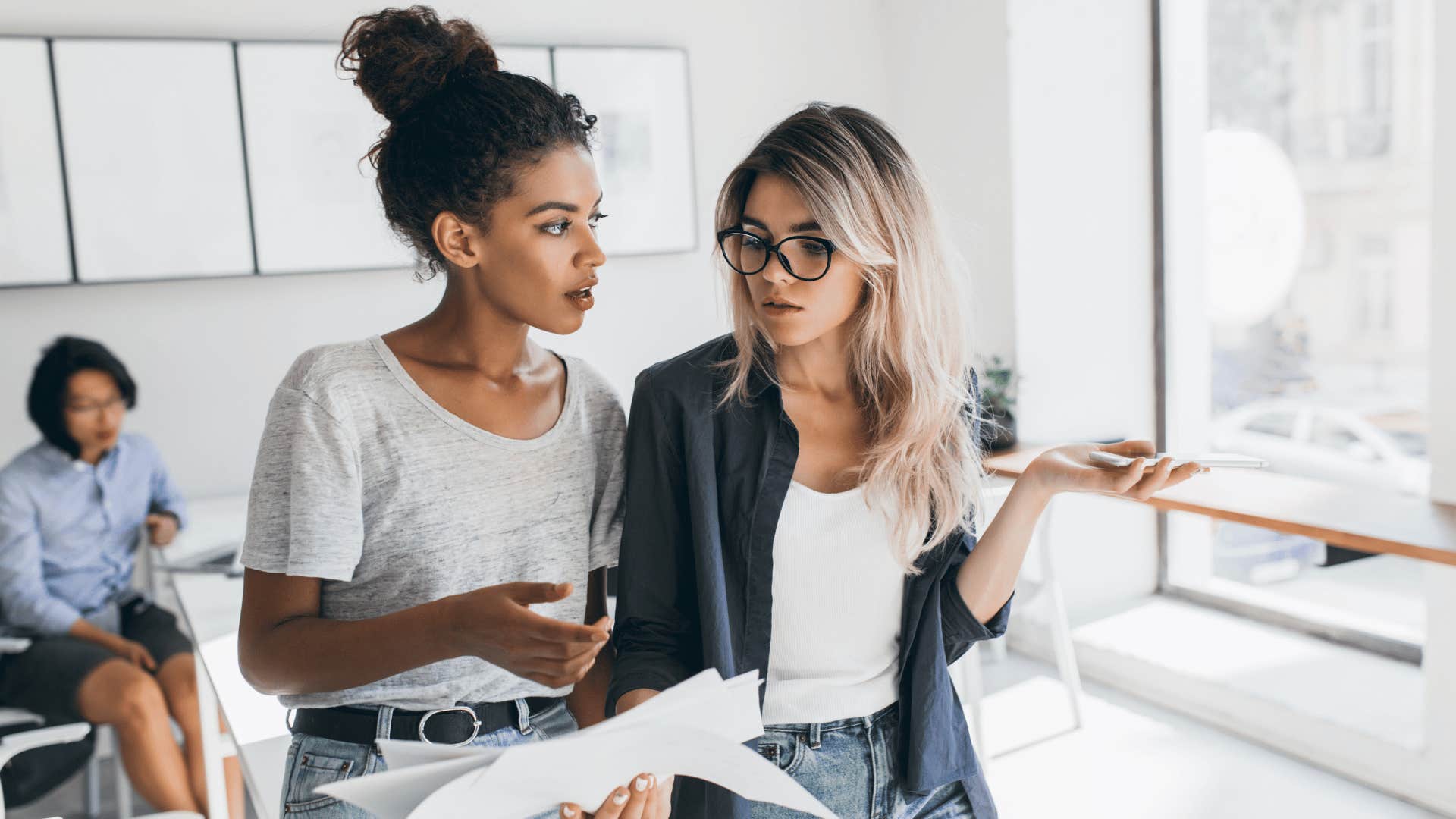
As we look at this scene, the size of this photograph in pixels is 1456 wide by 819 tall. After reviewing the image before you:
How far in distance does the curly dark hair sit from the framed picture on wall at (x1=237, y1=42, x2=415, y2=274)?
7.88 ft

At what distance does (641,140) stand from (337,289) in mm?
1175

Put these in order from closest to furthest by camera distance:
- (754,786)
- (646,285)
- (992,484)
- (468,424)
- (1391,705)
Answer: (754,786)
(468,424)
(1391,705)
(992,484)
(646,285)

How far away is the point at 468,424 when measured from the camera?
3.72 ft

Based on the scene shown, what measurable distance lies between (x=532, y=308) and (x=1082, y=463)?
2.24 feet

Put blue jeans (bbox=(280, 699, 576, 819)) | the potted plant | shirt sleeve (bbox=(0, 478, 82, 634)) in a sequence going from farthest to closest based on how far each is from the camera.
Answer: the potted plant
shirt sleeve (bbox=(0, 478, 82, 634))
blue jeans (bbox=(280, 699, 576, 819))

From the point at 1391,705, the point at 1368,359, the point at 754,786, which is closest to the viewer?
the point at 754,786

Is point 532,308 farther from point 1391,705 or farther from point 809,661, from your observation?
point 1391,705

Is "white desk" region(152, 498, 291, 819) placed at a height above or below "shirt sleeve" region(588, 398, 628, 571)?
→ below

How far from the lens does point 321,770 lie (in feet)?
3.60

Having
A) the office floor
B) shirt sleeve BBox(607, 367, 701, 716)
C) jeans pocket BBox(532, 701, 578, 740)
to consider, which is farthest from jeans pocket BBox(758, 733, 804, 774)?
the office floor

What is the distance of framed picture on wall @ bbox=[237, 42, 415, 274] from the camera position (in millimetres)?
3457

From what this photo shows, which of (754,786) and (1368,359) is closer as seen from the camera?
(754,786)

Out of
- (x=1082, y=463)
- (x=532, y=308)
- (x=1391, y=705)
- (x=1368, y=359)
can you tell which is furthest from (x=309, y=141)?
(x=1391, y=705)

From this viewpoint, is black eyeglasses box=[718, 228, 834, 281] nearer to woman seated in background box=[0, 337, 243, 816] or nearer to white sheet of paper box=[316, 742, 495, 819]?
white sheet of paper box=[316, 742, 495, 819]
